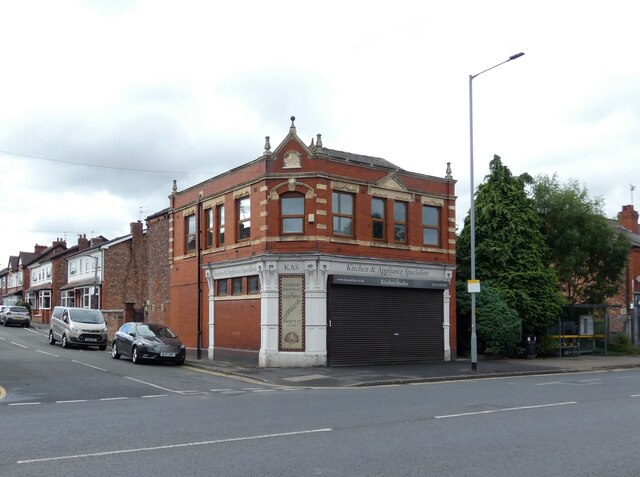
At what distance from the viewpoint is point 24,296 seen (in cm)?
7369

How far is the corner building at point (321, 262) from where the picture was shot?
77.0 feet

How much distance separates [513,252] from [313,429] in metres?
22.0

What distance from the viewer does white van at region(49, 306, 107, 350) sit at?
31328 mm

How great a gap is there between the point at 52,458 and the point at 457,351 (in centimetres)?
2325

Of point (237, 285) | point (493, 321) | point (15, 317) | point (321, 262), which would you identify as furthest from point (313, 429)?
point (15, 317)

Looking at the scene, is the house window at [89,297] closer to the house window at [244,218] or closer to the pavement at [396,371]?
the pavement at [396,371]

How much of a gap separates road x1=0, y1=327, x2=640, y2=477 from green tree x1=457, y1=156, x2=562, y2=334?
447 inches

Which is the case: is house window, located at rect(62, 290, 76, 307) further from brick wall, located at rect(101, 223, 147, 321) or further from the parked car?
brick wall, located at rect(101, 223, 147, 321)

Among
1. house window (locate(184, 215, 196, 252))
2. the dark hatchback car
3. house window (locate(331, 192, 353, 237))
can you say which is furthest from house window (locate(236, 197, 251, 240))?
the dark hatchback car

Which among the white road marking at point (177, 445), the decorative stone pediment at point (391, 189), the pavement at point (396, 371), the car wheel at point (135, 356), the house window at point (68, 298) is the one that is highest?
the decorative stone pediment at point (391, 189)

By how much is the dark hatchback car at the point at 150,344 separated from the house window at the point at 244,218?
15.5 feet

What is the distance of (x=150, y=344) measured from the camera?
23.9 meters

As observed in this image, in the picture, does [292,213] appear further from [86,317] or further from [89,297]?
[89,297]

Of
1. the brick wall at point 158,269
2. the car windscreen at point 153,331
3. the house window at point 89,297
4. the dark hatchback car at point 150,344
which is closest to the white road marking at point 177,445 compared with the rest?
the dark hatchback car at point 150,344
